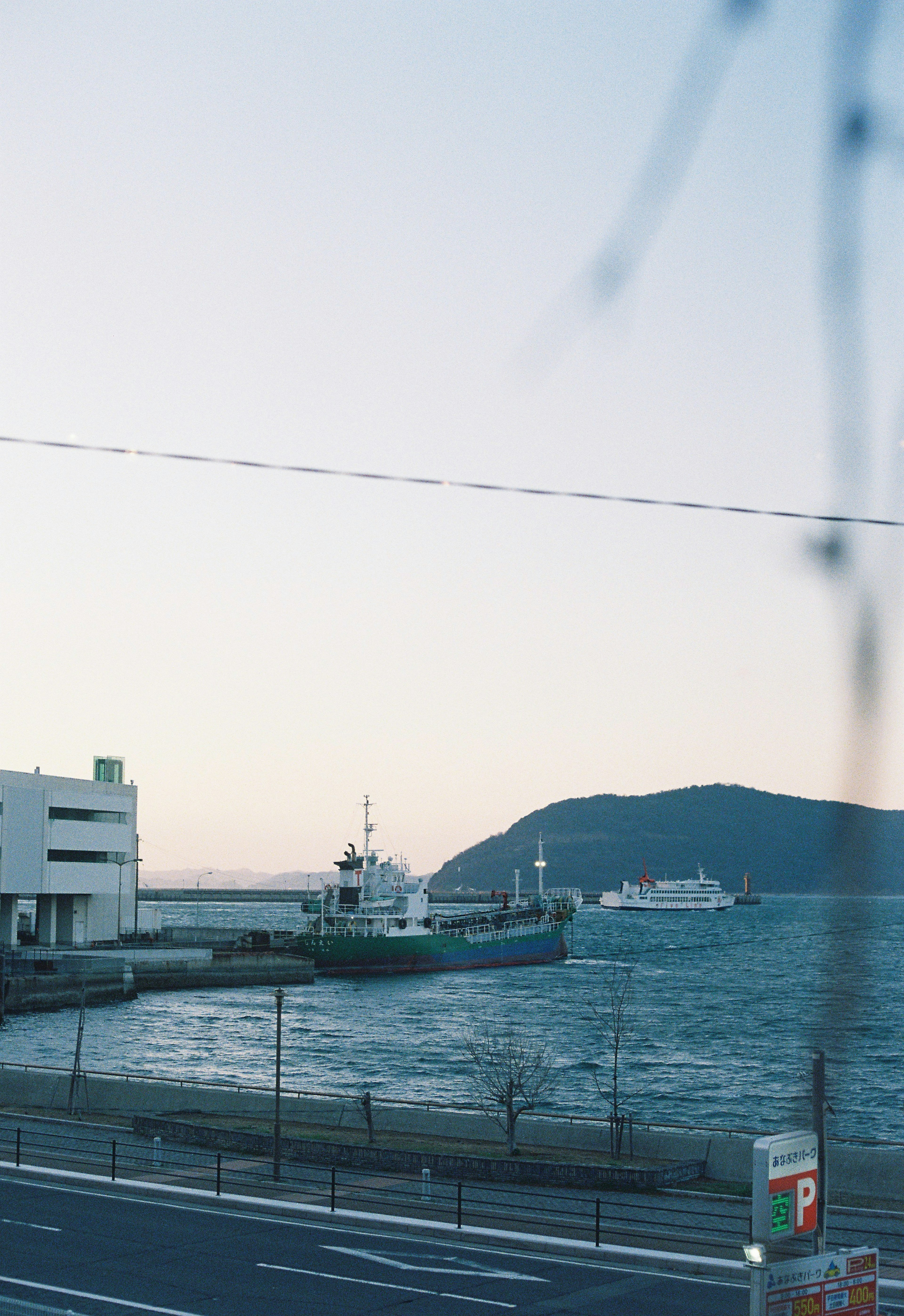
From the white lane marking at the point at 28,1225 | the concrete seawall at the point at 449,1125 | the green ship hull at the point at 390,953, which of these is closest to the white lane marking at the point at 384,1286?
the white lane marking at the point at 28,1225

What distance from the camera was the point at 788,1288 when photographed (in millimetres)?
13586

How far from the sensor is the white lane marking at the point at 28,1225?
89.8 feet

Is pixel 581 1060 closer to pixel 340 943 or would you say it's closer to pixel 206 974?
pixel 206 974

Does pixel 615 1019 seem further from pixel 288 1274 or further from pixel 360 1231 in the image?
pixel 288 1274

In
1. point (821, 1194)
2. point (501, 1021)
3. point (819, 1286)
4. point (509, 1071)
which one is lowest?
point (501, 1021)

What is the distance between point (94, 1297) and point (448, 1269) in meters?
6.57

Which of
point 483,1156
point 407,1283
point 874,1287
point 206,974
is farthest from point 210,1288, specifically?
point 206,974

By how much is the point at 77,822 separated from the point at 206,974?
22802mm

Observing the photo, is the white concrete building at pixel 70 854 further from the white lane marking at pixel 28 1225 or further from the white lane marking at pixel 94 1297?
the white lane marking at pixel 94 1297

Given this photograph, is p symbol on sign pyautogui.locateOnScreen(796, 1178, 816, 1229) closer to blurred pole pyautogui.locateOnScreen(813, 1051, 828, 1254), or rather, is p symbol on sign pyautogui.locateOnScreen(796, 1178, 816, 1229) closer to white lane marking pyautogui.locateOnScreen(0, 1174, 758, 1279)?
blurred pole pyautogui.locateOnScreen(813, 1051, 828, 1254)

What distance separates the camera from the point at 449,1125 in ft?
148

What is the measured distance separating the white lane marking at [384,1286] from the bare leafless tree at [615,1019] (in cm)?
1582

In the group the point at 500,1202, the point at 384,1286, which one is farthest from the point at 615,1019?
the point at 384,1286

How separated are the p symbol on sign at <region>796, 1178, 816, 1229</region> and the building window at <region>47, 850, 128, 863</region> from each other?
4070 inches
